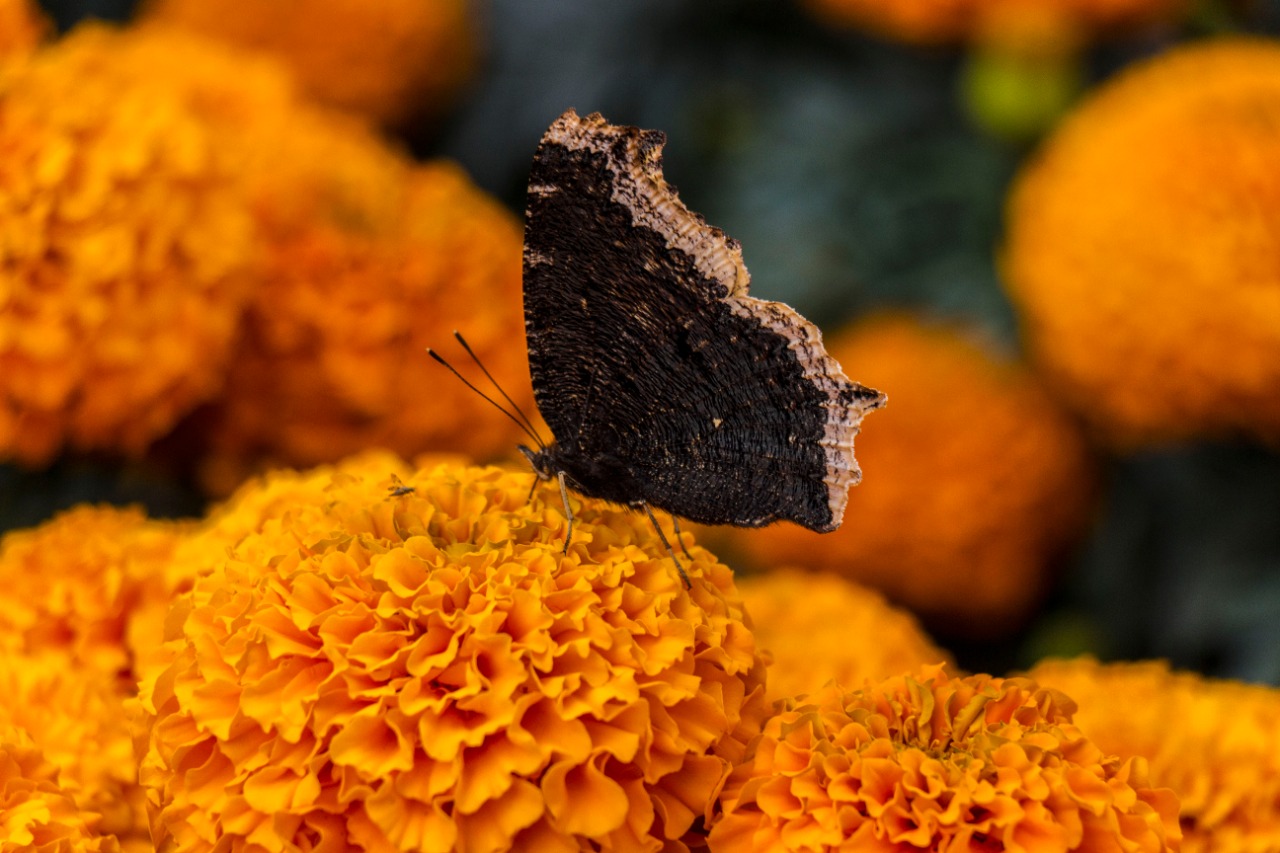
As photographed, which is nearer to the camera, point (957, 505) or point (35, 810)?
point (35, 810)

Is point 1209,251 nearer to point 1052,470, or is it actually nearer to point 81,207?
point 1052,470

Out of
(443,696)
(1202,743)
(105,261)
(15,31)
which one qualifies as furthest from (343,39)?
(1202,743)

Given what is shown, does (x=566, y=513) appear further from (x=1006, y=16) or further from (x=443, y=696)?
(x=1006, y=16)

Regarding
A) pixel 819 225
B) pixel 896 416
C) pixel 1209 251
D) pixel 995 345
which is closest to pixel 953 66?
pixel 819 225

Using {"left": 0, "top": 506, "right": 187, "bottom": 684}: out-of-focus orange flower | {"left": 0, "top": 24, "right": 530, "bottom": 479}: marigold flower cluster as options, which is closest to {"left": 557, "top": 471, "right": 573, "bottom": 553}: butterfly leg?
{"left": 0, "top": 506, "right": 187, "bottom": 684}: out-of-focus orange flower

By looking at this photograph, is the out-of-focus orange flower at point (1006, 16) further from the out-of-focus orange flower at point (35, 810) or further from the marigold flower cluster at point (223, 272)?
the out-of-focus orange flower at point (35, 810)

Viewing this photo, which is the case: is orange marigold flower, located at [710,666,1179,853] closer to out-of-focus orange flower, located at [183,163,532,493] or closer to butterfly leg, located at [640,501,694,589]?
butterfly leg, located at [640,501,694,589]
